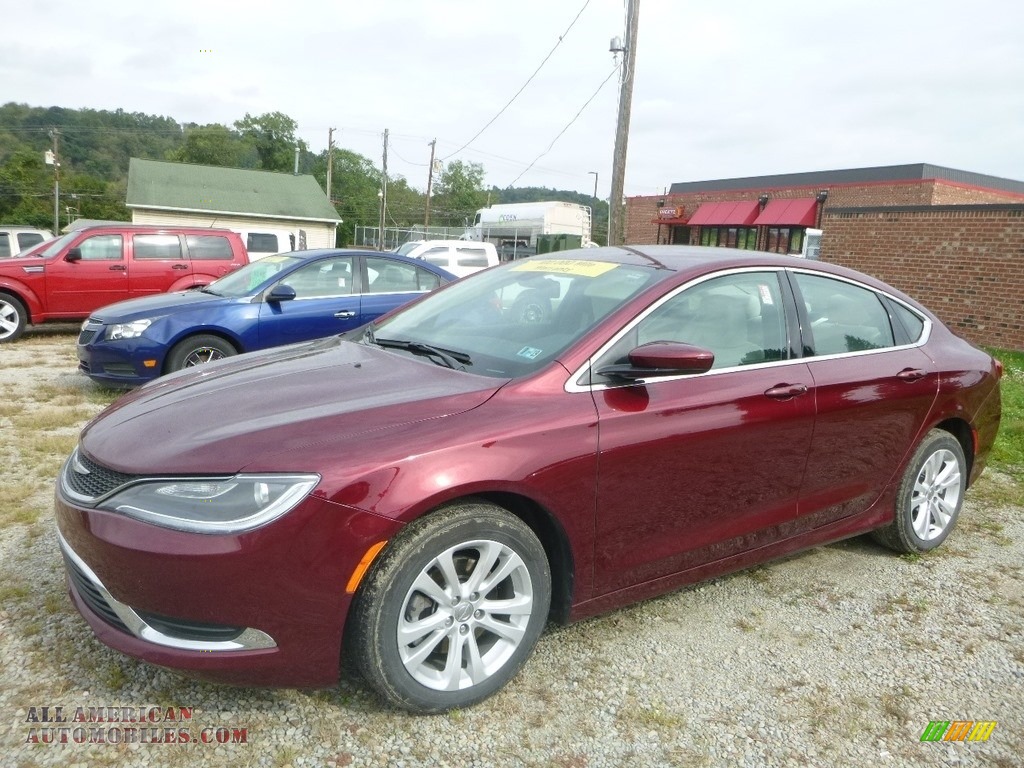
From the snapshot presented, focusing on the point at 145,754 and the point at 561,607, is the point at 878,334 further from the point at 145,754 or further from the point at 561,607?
the point at 145,754

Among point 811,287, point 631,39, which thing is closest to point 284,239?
point 631,39

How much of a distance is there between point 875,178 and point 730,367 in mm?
27646

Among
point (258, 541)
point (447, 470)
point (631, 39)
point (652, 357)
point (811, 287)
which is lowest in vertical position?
point (258, 541)

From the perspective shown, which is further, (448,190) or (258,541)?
(448,190)

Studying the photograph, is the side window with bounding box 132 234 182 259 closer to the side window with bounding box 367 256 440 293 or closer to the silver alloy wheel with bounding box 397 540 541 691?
the side window with bounding box 367 256 440 293

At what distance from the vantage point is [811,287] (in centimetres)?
362

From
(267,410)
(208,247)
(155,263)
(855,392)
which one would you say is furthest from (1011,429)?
(155,263)

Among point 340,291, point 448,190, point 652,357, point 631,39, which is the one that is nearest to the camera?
point 652,357

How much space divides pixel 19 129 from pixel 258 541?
3583 inches

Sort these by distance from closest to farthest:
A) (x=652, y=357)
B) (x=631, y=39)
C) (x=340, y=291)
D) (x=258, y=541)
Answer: (x=258, y=541) → (x=652, y=357) → (x=340, y=291) → (x=631, y=39)

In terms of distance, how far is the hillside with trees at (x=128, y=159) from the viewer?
67.2 meters

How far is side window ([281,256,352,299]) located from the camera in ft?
24.7

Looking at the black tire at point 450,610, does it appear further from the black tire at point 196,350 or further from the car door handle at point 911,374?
the black tire at point 196,350

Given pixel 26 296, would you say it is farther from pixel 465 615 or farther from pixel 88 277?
pixel 465 615
